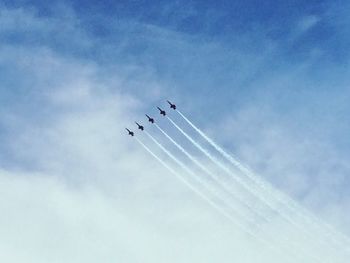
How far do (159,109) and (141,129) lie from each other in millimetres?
9848

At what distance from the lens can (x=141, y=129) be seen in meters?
135

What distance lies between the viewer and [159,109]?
429 ft
